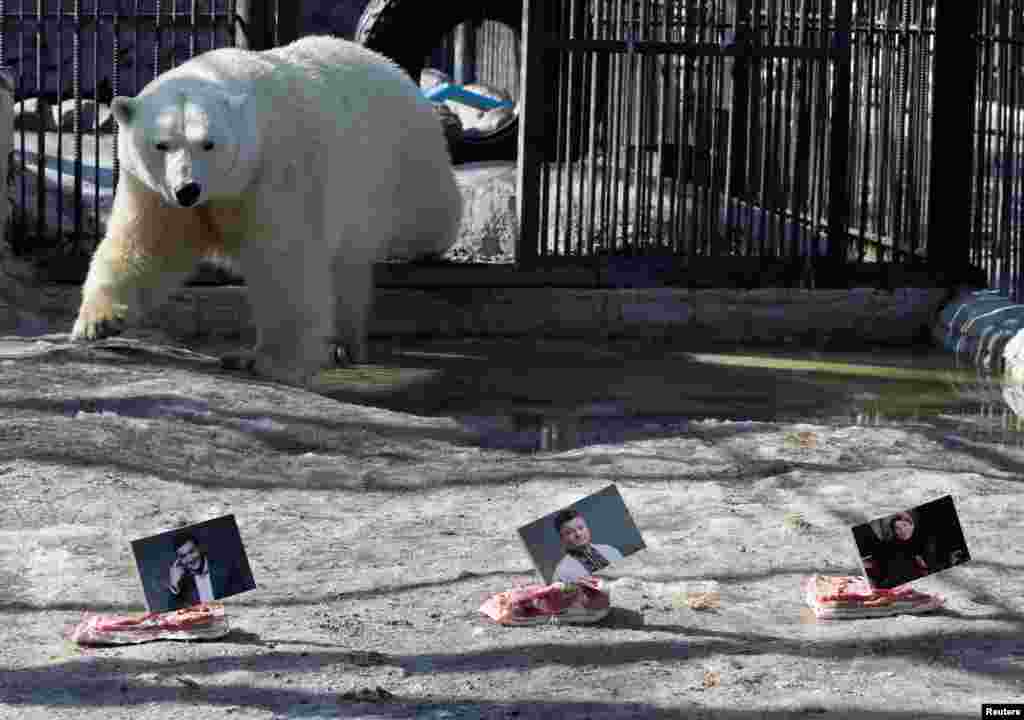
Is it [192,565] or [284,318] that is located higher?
[284,318]

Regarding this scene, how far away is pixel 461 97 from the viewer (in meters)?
14.6

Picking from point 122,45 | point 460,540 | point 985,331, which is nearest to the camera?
point 460,540

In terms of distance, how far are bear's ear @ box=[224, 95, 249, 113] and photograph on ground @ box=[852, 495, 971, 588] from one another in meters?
3.50

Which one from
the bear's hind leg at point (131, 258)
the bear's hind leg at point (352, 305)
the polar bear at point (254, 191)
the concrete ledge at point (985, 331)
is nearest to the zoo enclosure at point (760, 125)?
the concrete ledge at point (985, 331)

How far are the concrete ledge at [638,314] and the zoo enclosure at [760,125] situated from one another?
0.42 feet

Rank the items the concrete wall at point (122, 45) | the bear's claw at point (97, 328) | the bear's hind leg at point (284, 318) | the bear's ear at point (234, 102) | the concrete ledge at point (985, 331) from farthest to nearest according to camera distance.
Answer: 1. the concrete wall at point (122, 45)
2. the concrete ledge at point (985, 331)
3. the bear's hind leg at point (284, 318)
4. the bear's claw at point (97, 328)
5. the bear's ear at point (234, 102)

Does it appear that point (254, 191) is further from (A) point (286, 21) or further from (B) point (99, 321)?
(A) point (286, 21)

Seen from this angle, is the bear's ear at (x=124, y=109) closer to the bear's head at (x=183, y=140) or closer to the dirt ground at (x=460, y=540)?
the bear's head at (x=183, y=140)

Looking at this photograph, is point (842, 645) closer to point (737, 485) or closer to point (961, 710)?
point (961, 710)

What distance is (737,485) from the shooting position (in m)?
5.55

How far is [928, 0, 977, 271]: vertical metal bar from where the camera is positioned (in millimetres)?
9055

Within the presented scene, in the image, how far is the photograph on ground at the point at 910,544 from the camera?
4.15 meters

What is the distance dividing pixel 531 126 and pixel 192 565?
5.17 metres

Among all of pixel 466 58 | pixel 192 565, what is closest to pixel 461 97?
pixel 466 58
